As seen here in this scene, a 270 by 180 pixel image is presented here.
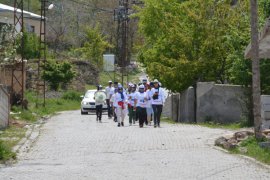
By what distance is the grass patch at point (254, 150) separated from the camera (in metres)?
14.5

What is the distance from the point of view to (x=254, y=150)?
1529 centimetres

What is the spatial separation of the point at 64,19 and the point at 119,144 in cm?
5852

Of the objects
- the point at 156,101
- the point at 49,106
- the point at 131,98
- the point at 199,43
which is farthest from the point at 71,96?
the point at 156,101

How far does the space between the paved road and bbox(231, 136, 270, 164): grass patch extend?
33 centimetres

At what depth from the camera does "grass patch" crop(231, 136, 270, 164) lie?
14.5 metres

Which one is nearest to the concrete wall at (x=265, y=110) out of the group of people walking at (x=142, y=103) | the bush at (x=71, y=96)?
the group of people walking at (x=142, y=103)

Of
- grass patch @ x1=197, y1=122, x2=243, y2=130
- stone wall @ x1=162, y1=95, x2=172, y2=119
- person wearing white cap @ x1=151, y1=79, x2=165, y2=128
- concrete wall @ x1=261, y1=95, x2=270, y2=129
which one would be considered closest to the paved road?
concrete wall @ x1=261, y1=95, x2=270, y2=129

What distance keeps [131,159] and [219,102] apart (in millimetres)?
12566

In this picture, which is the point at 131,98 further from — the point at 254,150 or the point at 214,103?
the point at 254,150

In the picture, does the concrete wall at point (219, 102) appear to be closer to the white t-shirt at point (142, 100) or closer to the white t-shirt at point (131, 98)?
the white t-shirt at point (131, 98)

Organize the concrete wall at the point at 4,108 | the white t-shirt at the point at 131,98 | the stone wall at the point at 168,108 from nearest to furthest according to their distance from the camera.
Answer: the concrete wall at the point at 4,108
the white t-shirt at the point at 131,98
the stone wall at the point at 168,108

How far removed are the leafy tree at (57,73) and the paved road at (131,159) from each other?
103 feet

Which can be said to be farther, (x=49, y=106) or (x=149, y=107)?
(x=49, y=106)

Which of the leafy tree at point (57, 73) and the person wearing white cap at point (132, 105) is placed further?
the leafy tree at point (57, 73)
